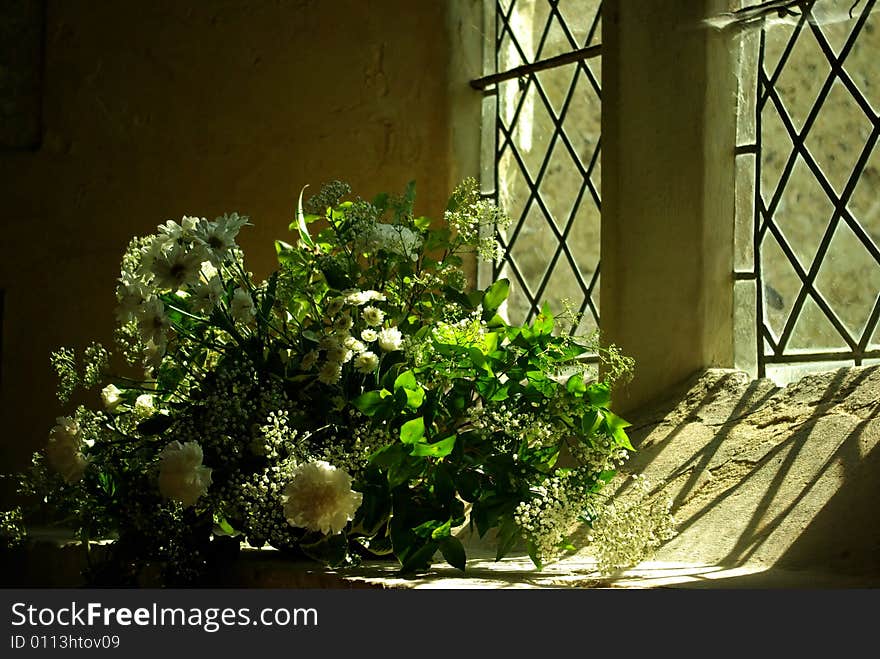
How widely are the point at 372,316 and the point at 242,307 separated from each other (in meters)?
0.25

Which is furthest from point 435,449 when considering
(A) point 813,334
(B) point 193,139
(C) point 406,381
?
(B) point 193,139

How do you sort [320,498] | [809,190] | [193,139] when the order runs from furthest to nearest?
[193,139], [809,190], [320,498]

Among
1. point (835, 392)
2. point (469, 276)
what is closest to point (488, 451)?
point (835, 392)

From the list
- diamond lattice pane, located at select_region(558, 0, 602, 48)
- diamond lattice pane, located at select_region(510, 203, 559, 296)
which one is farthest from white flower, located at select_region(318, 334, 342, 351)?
diamond lattice pane, located at select_region(558, 0, 602, 48)

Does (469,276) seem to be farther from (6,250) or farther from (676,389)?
(6,250)

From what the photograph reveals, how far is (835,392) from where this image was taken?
243cm

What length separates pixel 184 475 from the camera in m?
1.87

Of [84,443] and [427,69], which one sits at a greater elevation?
[427,69]

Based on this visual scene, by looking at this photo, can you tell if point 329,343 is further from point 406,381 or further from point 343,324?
point 406,381

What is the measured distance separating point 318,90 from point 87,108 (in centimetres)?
74

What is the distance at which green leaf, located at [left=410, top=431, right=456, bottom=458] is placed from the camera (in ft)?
5.96

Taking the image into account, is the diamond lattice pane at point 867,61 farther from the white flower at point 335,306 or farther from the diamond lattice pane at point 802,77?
the white flower at point 335,306

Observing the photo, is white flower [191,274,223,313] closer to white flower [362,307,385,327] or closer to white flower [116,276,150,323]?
white flower [116,276,150,323]

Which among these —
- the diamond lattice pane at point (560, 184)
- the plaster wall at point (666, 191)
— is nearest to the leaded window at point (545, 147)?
the diamond lattice pane at point (560, 184)
